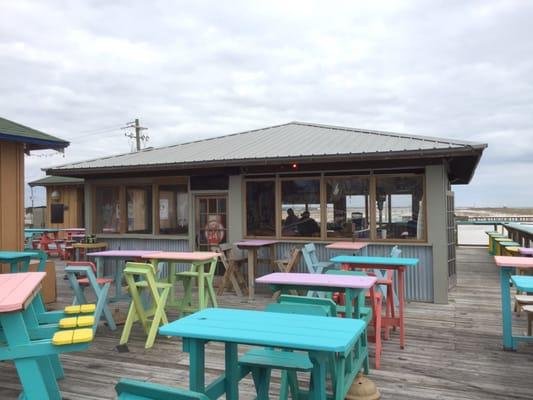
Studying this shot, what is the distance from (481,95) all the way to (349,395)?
1881cm

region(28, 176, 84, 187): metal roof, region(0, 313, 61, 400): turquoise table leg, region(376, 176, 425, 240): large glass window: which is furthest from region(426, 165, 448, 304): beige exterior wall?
region(28, 176, 84, 187): metal roof

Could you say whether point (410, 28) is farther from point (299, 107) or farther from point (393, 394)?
point (299, 107)

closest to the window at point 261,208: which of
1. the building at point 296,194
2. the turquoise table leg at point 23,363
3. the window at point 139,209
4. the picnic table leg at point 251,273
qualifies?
the building at point 296,194

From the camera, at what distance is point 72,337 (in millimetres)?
2574

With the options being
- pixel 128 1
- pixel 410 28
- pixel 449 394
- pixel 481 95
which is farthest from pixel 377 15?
pixel 481 95

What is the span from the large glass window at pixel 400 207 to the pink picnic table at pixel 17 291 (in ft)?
17.5

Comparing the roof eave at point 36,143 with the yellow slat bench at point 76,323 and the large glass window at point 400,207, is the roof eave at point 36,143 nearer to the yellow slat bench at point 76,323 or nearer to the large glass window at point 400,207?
the yellow slat bench at point 76,323

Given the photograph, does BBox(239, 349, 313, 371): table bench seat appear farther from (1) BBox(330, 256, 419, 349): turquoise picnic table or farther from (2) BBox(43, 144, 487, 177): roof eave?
(2) BBox(43, 144, 487, 177): roof eave

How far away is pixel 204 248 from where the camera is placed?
28.2ft

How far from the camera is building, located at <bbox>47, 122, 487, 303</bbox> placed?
6.86 metres

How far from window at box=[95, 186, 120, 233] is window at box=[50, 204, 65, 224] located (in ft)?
29.1

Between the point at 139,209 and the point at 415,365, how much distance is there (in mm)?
6731

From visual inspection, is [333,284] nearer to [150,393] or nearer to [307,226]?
[150,393]

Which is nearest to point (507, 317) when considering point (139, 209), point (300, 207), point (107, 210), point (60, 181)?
point (300, 207)
